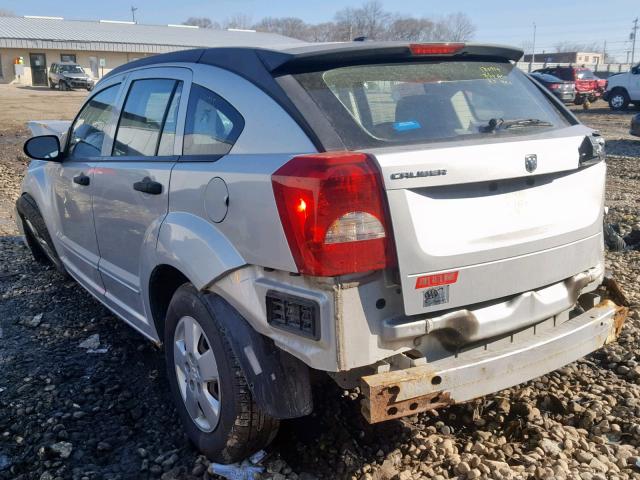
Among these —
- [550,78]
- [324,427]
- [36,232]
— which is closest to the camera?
[324,427]

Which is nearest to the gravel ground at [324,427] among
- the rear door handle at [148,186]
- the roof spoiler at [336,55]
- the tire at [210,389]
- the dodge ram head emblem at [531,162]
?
the tire at [210,389]

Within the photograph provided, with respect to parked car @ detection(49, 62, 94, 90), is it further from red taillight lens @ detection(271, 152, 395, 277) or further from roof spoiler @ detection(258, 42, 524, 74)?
red taillight lens @ detection(271, 152, 395, 277)

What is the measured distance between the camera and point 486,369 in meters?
2.55

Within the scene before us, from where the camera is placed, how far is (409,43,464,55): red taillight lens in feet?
9.34

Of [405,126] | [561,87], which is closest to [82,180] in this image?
[405,126]

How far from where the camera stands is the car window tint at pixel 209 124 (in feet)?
9.29

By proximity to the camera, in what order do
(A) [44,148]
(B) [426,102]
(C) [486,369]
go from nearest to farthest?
(C) [486,369], (B) [426,102], (A) [44,148]

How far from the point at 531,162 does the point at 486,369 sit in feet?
2.90

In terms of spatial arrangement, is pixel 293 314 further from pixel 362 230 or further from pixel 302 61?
pixel 302 61

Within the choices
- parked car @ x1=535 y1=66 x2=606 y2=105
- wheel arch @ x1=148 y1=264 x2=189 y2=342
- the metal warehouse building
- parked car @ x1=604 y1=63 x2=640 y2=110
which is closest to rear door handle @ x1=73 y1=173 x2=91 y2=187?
wheel arch @ x1=148 y1=264 x2=189 y2=342

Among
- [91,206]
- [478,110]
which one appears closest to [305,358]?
[478,110]

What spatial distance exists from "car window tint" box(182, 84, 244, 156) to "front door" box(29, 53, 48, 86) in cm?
5479

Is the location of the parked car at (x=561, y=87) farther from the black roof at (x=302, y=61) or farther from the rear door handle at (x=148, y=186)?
the rear door handle at (x=148, y=186)

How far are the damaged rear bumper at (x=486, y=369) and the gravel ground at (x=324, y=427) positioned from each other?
1.69 ft
